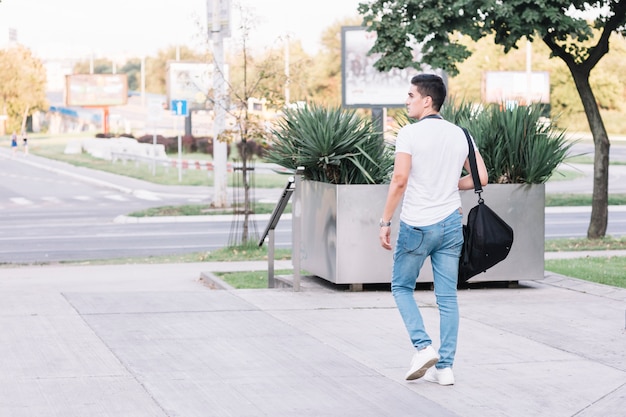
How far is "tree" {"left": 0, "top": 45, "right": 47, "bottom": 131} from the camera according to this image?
309 feet

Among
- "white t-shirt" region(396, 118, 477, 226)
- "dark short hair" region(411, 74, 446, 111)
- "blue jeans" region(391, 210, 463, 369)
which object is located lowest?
"blue jeans" region(391, 210, 463, 369)

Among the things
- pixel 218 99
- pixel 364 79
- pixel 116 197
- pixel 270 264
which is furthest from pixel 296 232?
pixel 116 197

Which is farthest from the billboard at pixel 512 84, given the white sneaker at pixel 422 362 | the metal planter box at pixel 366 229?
the white sneaker at pixel 422 362

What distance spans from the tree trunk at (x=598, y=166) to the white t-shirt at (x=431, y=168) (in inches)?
439

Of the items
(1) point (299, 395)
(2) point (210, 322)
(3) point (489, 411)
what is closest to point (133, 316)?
(2) point (210, 322)

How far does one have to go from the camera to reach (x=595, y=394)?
6.32m

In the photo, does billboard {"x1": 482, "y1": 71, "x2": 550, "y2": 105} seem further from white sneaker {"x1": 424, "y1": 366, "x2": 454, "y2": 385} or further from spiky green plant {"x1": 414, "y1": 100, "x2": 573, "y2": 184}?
white sneaker {"x1": 424, "y1": 366, "x2": 454, "y2": 385}

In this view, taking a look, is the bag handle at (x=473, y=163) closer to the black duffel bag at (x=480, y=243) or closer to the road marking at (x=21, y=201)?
the black duffel bag at (x=480, y=243)

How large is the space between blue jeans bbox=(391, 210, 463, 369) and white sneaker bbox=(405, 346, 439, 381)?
6cm

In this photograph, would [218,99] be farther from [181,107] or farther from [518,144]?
[181,107]

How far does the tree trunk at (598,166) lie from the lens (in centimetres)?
1738

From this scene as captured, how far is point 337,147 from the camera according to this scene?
10820 millimetres

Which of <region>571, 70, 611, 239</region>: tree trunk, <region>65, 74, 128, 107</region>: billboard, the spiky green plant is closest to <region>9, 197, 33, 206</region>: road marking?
<region>571, 70, 611, 239</region>: tree trunk

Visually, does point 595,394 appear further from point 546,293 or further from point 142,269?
point 142,269
